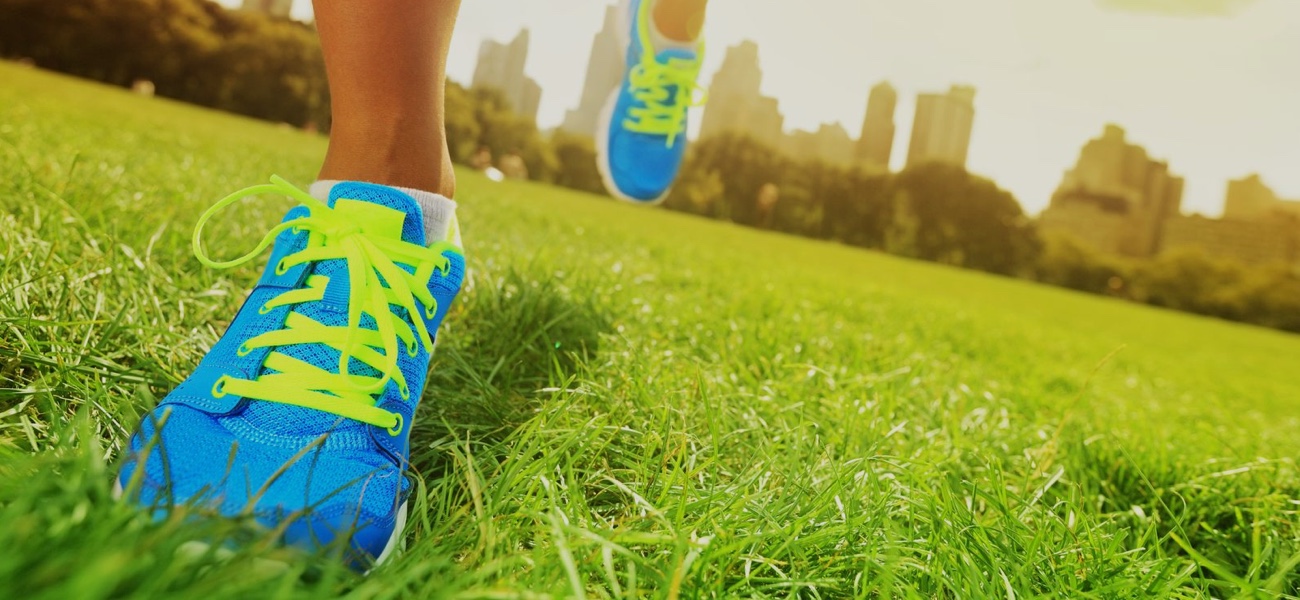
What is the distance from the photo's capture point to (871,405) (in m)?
1.42

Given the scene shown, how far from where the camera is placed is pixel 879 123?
74562mm

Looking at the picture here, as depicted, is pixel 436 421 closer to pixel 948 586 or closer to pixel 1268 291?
pixel 948 586

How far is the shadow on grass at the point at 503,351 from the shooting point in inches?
44.3

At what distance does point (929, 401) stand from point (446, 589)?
4.45 feet

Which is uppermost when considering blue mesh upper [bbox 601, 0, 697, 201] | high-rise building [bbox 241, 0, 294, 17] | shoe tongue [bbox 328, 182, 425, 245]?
high-rise building [bbox 241, 0, 294, 17]

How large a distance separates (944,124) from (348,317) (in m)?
80.0

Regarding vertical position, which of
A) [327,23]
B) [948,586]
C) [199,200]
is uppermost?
[327,23]

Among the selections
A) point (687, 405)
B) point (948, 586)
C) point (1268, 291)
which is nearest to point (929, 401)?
point (687, 405)

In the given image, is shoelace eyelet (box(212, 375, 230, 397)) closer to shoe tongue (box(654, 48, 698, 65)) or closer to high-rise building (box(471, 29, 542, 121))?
shoe tongue (box(654, 48, 698, 65))

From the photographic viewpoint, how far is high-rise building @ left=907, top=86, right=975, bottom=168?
73062 mm

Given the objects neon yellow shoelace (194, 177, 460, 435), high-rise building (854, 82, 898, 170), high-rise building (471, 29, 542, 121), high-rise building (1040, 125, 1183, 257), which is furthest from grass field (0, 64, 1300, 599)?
high-rise building (1040, 125, 1183, 257)

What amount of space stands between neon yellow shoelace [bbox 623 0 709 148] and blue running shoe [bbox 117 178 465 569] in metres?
1.52

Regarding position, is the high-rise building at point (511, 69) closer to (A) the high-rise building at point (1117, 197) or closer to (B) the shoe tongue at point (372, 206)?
(A) the high-rise building at point (1117, 197)

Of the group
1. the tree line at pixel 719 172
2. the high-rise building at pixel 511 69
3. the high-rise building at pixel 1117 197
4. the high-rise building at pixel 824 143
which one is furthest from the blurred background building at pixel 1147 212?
the high-rise building at pixel 511 69
